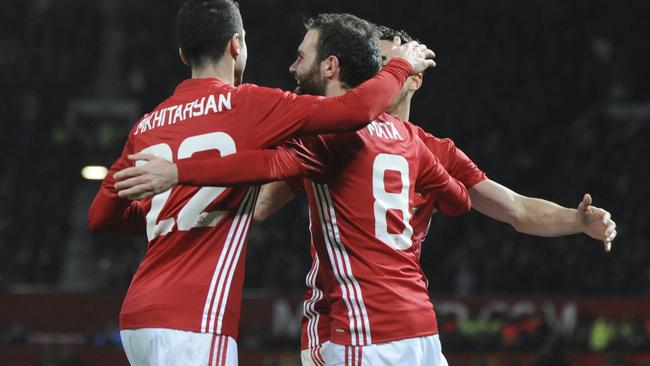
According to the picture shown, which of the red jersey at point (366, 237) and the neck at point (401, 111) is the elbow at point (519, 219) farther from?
the red jersey at point (366, 237)

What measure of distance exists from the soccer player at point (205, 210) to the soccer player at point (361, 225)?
20cm

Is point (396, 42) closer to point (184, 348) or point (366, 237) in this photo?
point (366, 237)

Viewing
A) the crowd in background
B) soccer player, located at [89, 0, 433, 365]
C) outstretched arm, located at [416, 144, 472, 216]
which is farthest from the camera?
the crowd in background

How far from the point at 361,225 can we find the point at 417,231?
0.56 m

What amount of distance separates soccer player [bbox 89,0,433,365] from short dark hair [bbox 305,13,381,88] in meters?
0.29

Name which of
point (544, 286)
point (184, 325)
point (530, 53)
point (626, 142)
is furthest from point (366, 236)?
point (530, 53)

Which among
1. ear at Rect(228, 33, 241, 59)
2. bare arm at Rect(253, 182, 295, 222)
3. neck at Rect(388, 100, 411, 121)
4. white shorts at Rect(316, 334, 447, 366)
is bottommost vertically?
white shorts at Rect(316, 334, 447, 366)

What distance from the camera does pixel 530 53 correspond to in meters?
20.9

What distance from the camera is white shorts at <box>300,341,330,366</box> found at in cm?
425

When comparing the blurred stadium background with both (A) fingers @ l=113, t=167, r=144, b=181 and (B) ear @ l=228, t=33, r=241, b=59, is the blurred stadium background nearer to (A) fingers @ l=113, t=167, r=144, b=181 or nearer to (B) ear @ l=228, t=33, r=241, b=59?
(B) ear @ l=228, t=33, r=241, b=59

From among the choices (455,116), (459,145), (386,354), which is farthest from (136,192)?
(455,116)

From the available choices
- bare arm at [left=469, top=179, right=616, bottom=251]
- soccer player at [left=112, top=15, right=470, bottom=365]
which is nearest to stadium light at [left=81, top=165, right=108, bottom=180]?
bare arm at [left=469, top=179, right=616, bottom=251]

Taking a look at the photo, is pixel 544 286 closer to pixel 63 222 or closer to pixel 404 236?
pixel 63 222

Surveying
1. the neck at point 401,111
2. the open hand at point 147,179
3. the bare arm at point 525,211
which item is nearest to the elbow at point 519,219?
the bare arm at point 525,211
